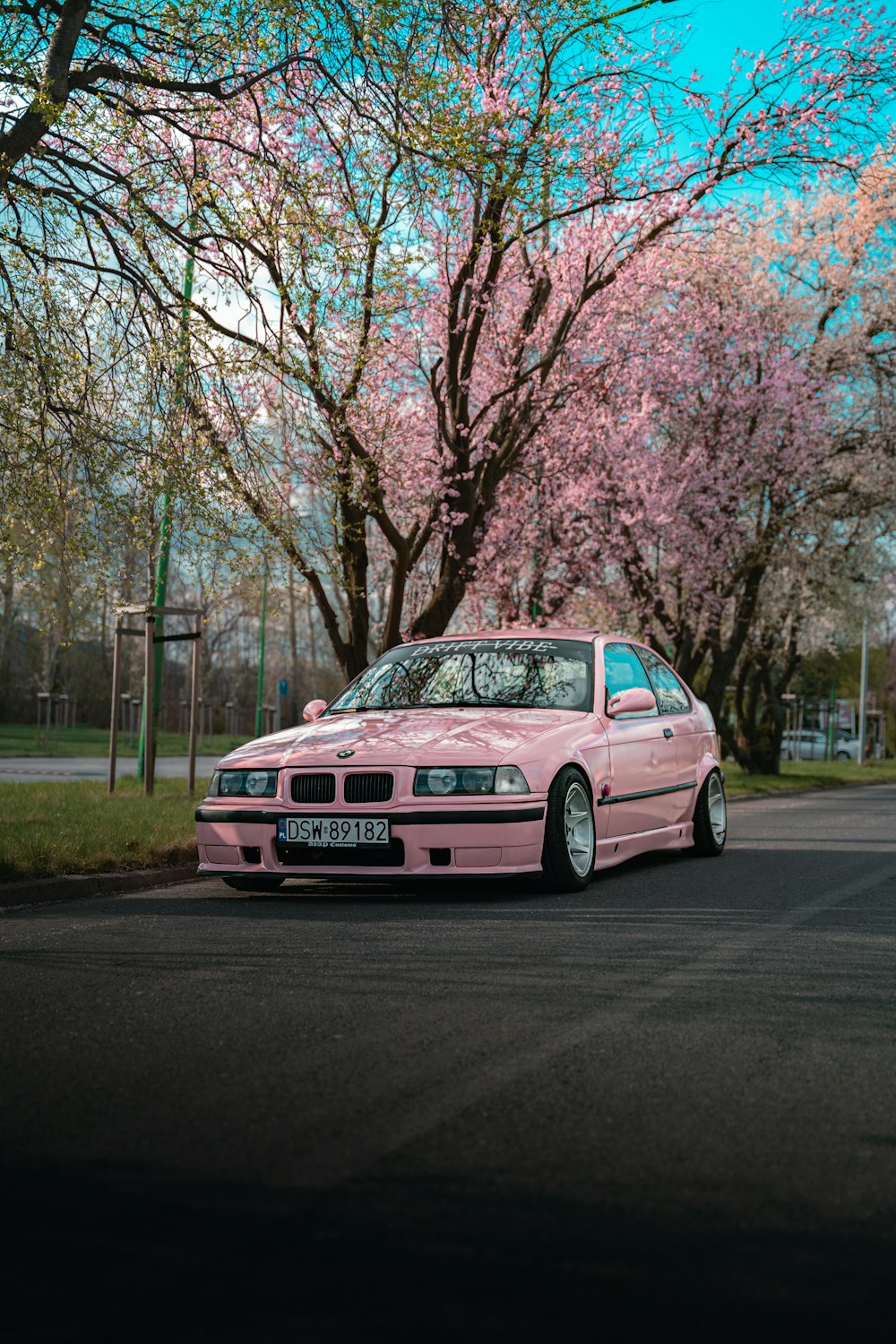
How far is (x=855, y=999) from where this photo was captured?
5500 mm

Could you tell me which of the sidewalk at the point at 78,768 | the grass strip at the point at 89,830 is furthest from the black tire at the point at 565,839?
the sidewalk at the point at 78,768

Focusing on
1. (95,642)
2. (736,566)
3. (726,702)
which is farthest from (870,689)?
(736,566)

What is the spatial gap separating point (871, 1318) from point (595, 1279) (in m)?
0.48

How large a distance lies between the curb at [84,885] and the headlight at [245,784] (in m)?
0.95

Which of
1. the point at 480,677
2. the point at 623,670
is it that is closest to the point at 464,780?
the point at 480,677

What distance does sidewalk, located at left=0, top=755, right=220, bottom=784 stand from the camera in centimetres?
2380

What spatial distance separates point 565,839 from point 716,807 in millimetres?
3446

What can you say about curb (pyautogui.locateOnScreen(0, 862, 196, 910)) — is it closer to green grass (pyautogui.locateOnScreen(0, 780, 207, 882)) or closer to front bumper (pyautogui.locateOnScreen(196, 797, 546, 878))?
green grass (pyautogui.locateOnScreen(0, 780, 207, 882))

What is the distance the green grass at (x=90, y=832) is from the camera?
9172 mm

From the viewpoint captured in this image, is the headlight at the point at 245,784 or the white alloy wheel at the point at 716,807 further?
the white alloy wheel at the point at 716,807

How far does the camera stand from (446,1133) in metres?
3.67

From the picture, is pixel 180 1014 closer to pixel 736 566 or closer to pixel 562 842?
pixel 562 842

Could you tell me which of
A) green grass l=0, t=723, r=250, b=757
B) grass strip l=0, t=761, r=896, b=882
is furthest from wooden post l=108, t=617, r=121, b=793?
green grass l=0, t=723, r=250, b=757

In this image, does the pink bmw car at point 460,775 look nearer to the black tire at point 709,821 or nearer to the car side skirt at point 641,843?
the car side skirt at point 641,843
